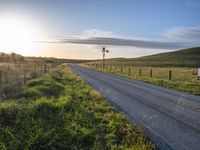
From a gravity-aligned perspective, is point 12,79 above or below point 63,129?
above

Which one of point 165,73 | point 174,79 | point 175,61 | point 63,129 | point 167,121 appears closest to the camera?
point 63,129

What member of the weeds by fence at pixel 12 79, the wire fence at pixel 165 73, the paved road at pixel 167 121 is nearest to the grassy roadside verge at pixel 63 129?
the paved road at pixel 167 121

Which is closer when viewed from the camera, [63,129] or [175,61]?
[63,129]

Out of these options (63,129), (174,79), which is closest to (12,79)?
(63,129)

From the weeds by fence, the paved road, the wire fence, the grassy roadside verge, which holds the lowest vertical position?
the wire fence

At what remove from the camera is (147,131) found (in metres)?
8.47

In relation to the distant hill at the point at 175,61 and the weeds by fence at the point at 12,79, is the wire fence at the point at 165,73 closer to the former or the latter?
the weeds by fence at the point at 12,79

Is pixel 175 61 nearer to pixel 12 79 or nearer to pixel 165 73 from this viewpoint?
pixel 165 73

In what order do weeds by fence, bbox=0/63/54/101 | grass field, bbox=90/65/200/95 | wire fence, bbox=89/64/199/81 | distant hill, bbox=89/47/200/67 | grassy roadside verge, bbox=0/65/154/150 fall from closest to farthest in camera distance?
grassy roadside verge, bbox=0/65/154/150
weeds by fence, bbox=0/63/54/101
grass field, bbox=90/65/200/95
wire fence, bbox=89/64/199/81
distant hill, bbox=89/47/200/67

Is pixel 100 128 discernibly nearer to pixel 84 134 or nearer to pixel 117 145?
pixel 84 134

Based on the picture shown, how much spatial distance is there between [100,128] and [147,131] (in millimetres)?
1305

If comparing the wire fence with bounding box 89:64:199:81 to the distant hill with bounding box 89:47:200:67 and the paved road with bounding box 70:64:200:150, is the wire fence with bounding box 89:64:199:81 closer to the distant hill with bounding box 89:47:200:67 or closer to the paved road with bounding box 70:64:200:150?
the paved road with bounding box 70:64:200:150

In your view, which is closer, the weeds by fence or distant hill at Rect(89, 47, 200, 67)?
the weeds by fence

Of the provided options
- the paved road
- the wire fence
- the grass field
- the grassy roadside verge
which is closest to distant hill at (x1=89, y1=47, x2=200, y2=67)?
the wire fence
